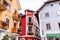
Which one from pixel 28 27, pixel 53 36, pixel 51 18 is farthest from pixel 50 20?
pixel 28 27

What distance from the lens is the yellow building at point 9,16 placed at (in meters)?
11.4

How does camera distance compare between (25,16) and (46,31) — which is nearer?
(46,31)

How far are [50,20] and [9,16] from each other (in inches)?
220

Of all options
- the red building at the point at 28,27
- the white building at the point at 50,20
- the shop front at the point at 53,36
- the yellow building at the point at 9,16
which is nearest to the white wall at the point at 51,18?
the white building at the point at 50,20

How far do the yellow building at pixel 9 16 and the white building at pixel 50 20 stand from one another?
3.67 m

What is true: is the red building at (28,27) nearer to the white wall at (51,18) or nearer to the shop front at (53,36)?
the white wall at (51,18)

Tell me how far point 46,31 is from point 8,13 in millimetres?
5610

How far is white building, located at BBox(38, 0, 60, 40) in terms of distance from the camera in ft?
52.4

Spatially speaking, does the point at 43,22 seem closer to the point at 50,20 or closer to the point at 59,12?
the point at 50,20

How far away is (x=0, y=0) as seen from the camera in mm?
10820

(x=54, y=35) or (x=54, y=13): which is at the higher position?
(x=54, y=13)

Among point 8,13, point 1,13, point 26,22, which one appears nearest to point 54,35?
point 26,22

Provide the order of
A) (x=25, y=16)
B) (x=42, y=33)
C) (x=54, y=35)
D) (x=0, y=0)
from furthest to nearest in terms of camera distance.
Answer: (x=25, y=16) < (x=42, y=33) < (x=54, y=35) < (x=0, y=0)

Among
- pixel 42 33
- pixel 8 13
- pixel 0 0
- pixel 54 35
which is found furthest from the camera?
pixel 42 33
